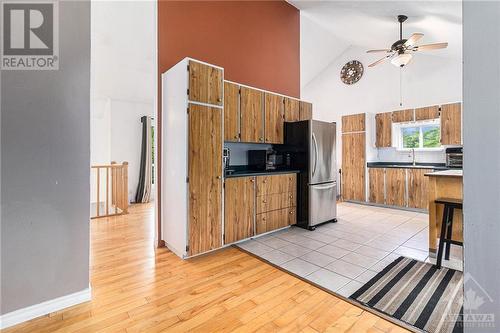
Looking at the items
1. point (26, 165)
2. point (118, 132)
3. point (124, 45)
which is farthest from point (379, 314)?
point (118, 132)

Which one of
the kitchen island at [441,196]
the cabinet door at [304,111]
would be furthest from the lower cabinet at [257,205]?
the kitchen island at [441,196]

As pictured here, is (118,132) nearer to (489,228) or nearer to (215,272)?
(215,272)

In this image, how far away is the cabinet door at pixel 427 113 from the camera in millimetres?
4941

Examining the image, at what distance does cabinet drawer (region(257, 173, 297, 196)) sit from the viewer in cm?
333

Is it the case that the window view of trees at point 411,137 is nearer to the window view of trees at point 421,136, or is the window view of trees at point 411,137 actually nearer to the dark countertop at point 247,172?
the window view of trees at point 421,136

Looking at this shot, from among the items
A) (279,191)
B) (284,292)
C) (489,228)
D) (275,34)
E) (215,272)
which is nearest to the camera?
(489,228)

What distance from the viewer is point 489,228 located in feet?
2.72

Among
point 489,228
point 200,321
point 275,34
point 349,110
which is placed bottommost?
point 200,321

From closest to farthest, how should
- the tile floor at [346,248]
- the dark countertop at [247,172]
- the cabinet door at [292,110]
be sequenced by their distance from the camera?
the tile floor at [346,248], the dark countertop at [247,172], the cabinet door at [292,110]

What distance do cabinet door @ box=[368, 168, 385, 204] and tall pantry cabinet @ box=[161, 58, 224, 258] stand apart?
4.24 metres

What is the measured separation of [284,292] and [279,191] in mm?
1699

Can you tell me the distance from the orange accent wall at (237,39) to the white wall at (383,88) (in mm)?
1023

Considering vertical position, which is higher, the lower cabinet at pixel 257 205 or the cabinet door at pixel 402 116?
the cabinet door at pixel 402 116

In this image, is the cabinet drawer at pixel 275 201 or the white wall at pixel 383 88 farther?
the white wall at pixel 383 88
